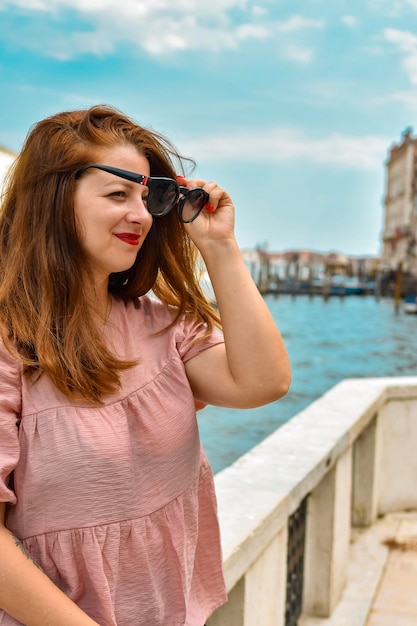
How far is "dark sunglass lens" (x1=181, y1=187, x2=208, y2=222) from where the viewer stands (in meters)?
1.34

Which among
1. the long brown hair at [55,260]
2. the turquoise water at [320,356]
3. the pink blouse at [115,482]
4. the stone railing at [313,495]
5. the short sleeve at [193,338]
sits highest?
the long brown hair at [55,260]

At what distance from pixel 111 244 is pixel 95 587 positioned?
500 millimetres

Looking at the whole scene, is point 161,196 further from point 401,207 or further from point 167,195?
point 401,207

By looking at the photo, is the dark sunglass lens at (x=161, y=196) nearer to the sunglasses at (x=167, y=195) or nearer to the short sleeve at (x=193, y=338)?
the sunglasses at (x=167, y=195)

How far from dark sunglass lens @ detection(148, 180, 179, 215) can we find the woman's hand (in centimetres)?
6

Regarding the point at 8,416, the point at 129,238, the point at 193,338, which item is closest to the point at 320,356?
the point at 193,338

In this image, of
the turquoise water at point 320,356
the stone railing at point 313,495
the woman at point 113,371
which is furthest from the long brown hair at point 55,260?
the turquoise water at point 320,356

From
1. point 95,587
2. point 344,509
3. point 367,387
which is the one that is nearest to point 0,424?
point 95,587

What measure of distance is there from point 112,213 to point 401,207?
67.5 meters

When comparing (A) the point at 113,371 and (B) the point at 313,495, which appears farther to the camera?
(B) the point at 313,495

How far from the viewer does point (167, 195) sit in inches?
50.6

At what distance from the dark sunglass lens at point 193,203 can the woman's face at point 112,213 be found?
0.10 m

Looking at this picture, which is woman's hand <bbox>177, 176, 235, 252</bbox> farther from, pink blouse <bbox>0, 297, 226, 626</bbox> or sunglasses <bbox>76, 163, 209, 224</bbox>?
pink blouse <bbox>0, 297, 226, 626</bbox>

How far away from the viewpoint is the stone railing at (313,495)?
6.43ft
